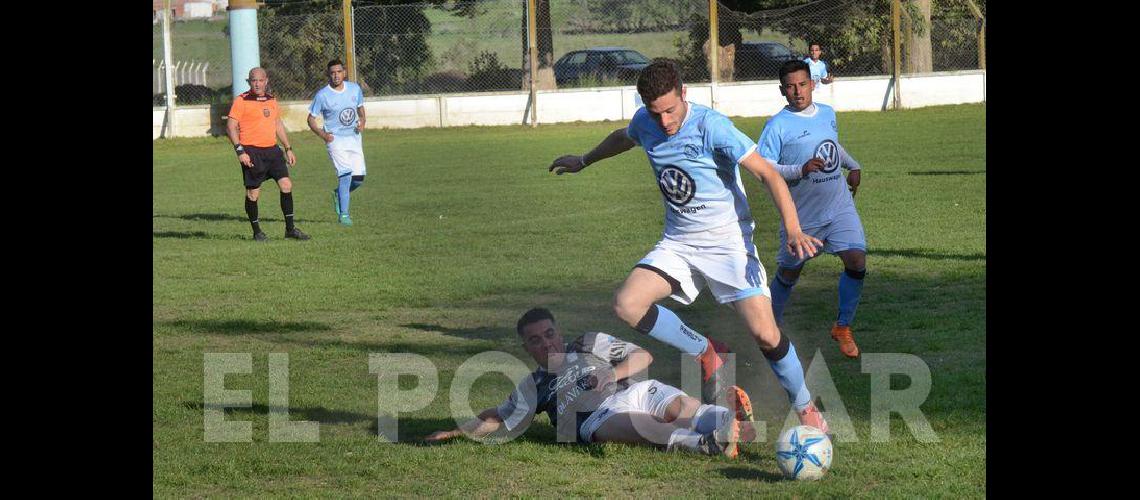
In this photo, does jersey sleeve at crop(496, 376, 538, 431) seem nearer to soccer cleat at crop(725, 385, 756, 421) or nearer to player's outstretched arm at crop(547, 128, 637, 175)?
soccer cleat at crop(725, 385, 756, 421)

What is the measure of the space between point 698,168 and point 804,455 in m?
1.60

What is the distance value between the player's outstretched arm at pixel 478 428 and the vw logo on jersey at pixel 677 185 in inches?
54.1

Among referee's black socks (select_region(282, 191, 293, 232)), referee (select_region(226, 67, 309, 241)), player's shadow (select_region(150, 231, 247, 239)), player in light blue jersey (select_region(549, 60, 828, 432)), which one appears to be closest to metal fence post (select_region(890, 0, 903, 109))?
referee (select_region(226, 67, 309, 241))

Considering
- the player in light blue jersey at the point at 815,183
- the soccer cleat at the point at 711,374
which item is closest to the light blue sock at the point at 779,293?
the player in light blue jersey at the point at 815,183

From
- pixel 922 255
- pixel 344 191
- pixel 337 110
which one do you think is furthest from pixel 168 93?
pixel 922 255

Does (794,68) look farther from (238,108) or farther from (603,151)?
(238,108)

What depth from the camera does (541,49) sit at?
32500mm

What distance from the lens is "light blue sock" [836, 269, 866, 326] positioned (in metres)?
8.19

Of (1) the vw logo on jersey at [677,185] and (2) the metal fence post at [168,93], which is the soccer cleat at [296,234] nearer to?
(1) the vw logo on jersey at [677,185]

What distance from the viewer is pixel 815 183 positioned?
27.7 ft

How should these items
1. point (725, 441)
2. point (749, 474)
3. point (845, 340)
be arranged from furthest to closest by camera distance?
point (845, 340), point (725, 441), point (749, 474)

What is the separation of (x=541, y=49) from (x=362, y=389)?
25601mm

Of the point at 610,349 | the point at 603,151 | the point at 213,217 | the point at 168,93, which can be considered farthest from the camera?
the point at 168,93
